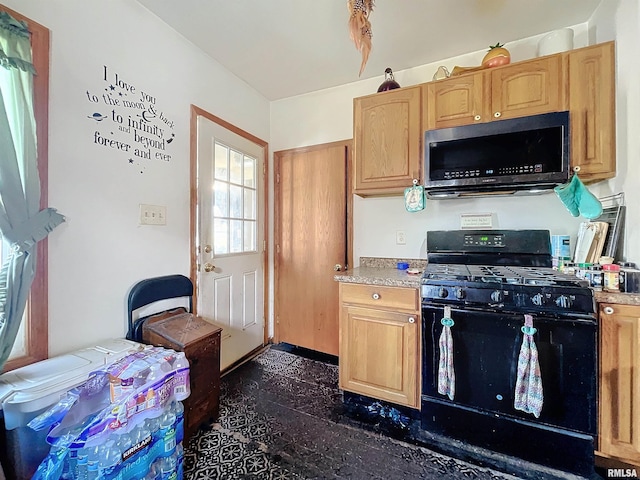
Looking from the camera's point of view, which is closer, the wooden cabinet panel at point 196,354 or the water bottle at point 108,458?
the water bottle at point 108,458

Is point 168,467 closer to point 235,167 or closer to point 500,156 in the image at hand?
point 235,167

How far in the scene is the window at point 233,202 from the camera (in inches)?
89.7

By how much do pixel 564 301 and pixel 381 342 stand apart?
955 millimetres

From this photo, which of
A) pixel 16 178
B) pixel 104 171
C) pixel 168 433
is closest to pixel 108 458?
pixel 168 433

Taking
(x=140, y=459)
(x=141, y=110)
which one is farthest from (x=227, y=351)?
(x=141, y=110)

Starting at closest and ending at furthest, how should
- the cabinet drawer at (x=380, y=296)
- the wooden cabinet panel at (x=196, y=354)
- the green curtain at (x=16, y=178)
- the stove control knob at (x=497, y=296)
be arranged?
the green curtain at (x=16, y=178)
the stove control knob at (x=497, y=296)
the wooden cabinet panel at (x=196, y=354)
the cabinet drawer at (x=380, y=296)

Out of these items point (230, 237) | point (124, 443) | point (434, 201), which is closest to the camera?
point (124, 443)

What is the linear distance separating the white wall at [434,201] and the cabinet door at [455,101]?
0.51 m

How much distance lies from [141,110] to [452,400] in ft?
8.14

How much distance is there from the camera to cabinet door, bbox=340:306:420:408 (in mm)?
1688

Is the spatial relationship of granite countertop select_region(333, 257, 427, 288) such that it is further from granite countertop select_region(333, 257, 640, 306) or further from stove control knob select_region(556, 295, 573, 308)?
stove control knob select_region(556, 295, 573, 308)

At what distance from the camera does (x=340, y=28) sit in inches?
72.9

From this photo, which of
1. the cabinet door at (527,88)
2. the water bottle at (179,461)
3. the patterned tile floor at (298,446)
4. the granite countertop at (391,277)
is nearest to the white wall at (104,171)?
the water bottle at (179,461)

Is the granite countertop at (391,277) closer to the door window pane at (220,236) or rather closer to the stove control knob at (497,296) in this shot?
the stove control knob at (497,296)
